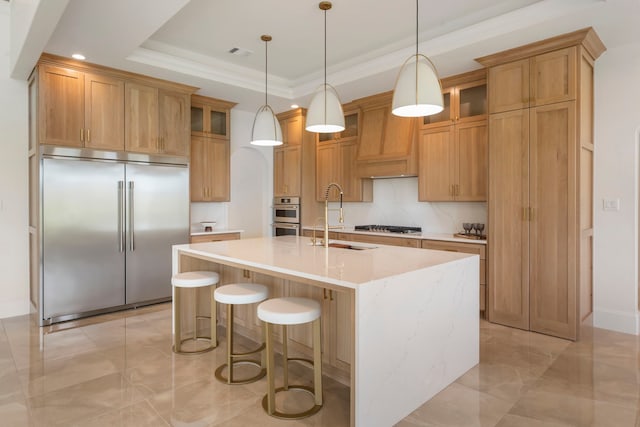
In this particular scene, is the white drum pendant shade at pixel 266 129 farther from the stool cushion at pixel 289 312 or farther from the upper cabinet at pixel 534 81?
the upper cabinet at pixel 534 81

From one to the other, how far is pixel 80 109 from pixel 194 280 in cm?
241

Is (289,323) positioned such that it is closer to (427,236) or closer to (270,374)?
(270,374)

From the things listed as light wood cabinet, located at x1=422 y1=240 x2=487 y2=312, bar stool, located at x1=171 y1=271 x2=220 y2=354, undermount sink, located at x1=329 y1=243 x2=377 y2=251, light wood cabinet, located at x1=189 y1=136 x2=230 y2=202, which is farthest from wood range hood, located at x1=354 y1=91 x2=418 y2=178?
bar stool, located at x1=171 y1=271 x2=220 y2=354

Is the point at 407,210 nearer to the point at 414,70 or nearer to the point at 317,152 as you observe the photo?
the point at 317,152

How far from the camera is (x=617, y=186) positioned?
3.67m

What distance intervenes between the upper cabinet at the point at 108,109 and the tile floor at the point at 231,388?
79.5 inches

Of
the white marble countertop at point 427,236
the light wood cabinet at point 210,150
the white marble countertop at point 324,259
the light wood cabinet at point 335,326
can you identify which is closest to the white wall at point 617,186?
the white marble countertop at point 427,236

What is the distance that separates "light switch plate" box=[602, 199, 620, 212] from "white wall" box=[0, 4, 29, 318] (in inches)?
237

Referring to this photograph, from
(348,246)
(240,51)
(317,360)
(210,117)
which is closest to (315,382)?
(317,360)

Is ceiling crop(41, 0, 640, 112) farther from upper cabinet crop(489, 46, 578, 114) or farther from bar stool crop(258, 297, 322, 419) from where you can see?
bar stool crop(258, 297, 322, 419)

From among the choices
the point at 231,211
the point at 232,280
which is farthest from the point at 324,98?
the point at 231,211

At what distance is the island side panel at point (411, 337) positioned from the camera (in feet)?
6.27

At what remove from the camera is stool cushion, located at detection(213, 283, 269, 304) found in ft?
8.45

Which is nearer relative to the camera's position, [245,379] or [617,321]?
[245,379]
